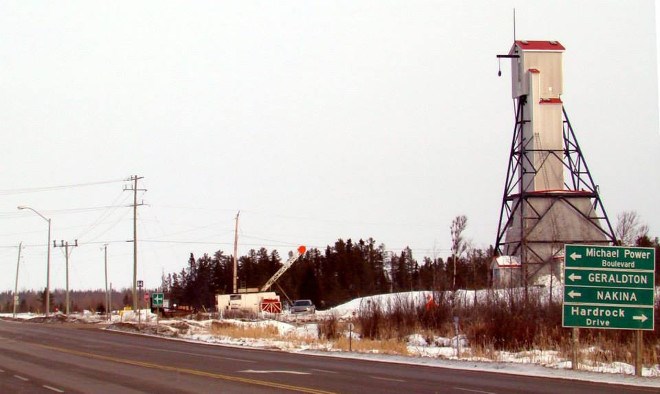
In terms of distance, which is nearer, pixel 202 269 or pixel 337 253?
pixel 337 253

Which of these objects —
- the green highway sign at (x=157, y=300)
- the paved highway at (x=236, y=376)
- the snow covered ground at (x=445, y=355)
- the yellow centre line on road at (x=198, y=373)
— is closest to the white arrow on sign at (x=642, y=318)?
the snow covered ground at (x=445, y=355)

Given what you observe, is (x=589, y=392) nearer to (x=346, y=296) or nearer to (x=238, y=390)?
(x=238, y=390)

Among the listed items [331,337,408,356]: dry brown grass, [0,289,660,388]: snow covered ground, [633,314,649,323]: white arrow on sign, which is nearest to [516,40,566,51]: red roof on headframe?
[0,289,660,388]: snow covered ground

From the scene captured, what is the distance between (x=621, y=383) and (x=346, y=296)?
10307 cm

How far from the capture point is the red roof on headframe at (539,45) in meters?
73.9

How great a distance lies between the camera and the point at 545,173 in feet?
240

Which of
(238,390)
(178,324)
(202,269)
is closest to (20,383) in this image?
(238,390)

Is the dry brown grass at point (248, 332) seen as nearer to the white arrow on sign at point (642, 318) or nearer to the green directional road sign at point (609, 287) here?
the green directional road sign at point (609, 287)

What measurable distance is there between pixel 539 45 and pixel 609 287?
2064 inches

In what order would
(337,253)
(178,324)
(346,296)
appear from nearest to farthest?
(178,324), (346,296), (337,253)

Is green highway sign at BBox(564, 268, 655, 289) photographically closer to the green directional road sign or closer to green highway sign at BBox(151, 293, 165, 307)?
the green directional road sign

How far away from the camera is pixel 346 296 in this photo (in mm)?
124188

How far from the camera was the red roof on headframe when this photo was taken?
7388cm

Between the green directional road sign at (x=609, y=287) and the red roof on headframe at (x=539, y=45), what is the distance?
51.1m
